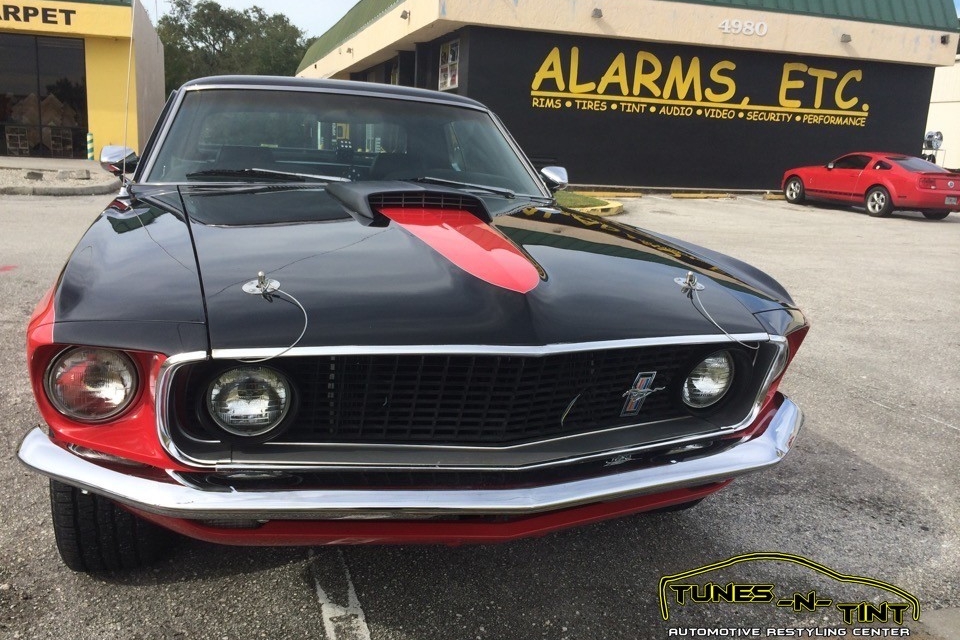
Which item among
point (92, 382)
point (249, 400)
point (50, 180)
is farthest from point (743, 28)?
point (92, 382)

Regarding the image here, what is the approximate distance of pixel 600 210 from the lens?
12555mm

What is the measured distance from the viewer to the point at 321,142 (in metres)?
3.07

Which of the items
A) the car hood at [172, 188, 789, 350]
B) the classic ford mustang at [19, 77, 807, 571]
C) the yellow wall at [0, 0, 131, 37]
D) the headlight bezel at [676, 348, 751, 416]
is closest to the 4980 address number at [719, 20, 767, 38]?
the yellow wall at [0, 0, 131, 37]

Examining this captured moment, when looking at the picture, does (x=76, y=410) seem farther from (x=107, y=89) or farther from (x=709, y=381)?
(x=107, y=89)

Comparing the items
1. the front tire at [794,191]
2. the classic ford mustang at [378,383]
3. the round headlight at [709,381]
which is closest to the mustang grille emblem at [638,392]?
the classic ford mustang at [378,383]

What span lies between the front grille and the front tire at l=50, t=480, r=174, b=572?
0.63 meters

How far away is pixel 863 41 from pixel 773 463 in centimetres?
1939

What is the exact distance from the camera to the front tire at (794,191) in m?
16.8

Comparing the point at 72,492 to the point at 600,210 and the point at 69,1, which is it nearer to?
the point at 600,210

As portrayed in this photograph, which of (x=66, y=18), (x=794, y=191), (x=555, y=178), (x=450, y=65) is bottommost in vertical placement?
(x=794, y=191)

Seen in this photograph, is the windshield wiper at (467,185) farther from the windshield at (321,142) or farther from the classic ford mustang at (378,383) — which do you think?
the classic ford mustang at (378,383)

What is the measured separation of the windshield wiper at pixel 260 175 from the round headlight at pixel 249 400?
1413 millimetres

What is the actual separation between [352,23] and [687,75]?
12.7 m

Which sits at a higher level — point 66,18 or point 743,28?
point 743,28
